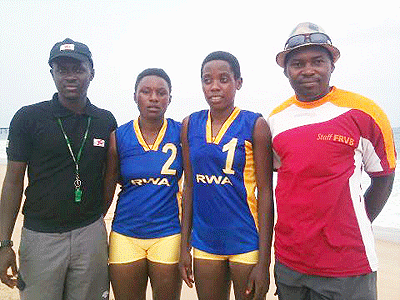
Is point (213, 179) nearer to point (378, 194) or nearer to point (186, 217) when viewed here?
point (186, 217)

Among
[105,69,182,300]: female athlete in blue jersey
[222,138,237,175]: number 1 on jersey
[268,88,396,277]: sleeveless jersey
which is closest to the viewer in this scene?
[268,88,396,277]: sleeveless jersey

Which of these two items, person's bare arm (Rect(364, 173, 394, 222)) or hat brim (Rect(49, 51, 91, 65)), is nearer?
person's bare arm (Rect(364, 173, 394, 222))

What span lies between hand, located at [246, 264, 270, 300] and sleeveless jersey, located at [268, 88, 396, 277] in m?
0.21

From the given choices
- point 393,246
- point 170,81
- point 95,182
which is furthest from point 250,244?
point 393,246

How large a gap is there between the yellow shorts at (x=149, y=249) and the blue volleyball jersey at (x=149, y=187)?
2.0 inches

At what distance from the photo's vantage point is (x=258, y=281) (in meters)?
2.65

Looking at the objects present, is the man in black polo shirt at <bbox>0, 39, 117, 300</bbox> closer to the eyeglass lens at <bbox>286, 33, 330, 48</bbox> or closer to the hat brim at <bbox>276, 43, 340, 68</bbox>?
the hat brim at <bbox>276, 43, 340, 68</bbox>

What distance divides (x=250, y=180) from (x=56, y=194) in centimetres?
157

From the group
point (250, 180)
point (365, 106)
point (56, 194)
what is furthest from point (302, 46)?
point (56, 194)

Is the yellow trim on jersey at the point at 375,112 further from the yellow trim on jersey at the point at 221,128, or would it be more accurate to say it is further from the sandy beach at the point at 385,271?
the sandy beach at the point at 385,271

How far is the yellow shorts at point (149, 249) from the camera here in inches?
116

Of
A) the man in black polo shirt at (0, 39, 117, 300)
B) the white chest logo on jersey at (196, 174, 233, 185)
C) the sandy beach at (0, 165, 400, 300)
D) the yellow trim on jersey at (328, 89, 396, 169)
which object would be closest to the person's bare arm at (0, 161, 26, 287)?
the man in black polo shirt at (0, 39, 117, 300)

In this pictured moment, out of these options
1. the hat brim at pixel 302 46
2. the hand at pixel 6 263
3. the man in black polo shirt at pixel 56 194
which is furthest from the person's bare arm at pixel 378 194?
the hand at pixel 6 263

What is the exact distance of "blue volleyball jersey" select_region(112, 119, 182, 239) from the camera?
2971 millimetres
